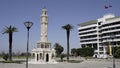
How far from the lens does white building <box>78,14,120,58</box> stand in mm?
116575

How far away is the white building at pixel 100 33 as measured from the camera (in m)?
117

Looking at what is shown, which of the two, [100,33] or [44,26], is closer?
[44,26]

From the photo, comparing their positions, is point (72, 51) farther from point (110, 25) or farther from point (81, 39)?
point (110, 25)

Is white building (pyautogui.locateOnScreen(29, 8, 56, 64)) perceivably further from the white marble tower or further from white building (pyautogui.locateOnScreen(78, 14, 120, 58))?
white building (pyautogui.locateOnScreen(78, 14, 120, 58))

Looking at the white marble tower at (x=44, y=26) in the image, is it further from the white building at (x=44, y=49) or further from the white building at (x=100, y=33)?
the white building at (x=100, y=33)

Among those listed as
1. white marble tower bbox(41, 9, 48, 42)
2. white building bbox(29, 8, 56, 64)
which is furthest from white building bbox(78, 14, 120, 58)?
white marble tower bbox(41, 9, 48, 42)

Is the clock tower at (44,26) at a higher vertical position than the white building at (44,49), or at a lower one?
higher

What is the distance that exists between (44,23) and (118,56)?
36085 mm

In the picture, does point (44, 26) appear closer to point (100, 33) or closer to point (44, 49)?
point (44, 49)

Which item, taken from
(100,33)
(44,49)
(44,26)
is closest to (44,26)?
(44,26)

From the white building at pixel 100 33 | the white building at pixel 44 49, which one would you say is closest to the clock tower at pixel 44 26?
the white building at pixel 44 49

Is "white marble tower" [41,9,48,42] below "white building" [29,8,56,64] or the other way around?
the other way around

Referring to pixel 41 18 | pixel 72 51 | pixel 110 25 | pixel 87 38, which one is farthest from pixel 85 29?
pixel 41 18

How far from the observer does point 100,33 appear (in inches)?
5172
